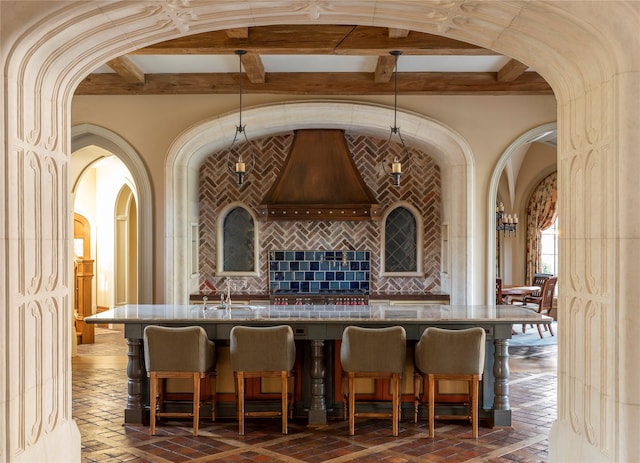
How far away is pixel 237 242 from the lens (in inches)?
343

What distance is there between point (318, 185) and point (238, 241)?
53.9 inches

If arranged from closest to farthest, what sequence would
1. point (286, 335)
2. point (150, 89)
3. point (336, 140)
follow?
1. point (286, 335)
2. point (150, 89)
3. point (336, 140)

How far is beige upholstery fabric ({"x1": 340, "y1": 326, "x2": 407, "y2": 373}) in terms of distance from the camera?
4742 mm

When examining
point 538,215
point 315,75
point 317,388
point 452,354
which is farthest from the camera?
point 538,215

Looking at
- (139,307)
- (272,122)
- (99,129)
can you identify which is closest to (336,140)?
(272,122)

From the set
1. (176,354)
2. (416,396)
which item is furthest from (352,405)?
(176,354)

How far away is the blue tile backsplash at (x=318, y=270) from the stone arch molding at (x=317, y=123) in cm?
129

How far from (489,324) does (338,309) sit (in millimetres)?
1351

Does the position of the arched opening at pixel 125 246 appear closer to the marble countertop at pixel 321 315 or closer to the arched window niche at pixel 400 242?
the arched window niche at pixel 400 242

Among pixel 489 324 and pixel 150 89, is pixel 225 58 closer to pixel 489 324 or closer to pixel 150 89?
pixel 150 89

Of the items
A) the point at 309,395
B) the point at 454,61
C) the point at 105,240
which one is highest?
the point at 454,61

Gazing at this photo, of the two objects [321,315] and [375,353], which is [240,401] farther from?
[375,353]

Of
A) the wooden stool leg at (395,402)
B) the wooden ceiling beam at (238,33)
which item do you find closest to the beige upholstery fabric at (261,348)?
the wooden stool leg at (395,402)

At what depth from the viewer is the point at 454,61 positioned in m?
6.88
